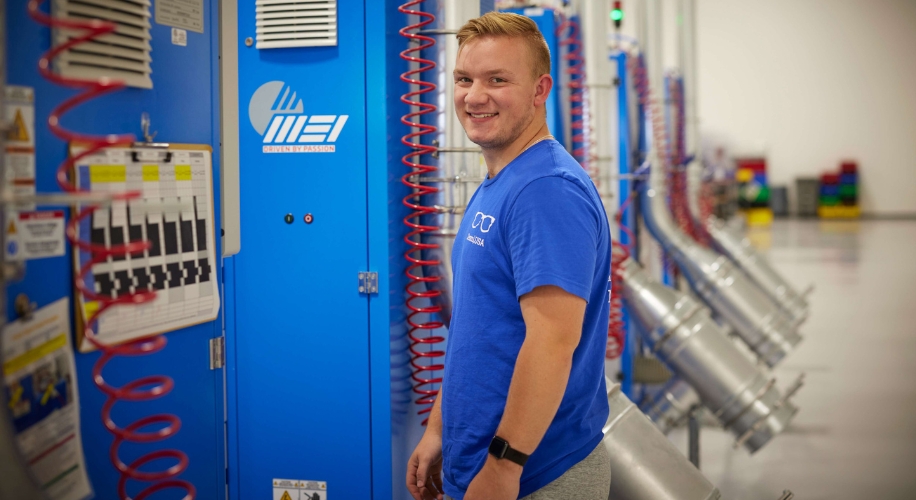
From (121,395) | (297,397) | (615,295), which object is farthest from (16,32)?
(615,295)

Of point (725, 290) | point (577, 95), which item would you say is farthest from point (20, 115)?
point (725, 290)

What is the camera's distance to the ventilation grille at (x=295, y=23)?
98.9 inches

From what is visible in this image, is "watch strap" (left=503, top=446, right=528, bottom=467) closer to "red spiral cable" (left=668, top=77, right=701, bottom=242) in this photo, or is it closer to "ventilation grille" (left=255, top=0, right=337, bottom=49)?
"ventilation grille" (left=255, top=0, right=337, bottom=49)

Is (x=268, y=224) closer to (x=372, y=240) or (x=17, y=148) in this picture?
(x=372, y=240)

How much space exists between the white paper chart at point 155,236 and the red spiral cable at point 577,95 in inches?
96.2

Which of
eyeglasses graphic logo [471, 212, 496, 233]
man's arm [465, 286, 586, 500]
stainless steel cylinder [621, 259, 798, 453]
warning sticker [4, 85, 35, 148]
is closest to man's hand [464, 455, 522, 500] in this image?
man's arm [465, 286, 586, 500]

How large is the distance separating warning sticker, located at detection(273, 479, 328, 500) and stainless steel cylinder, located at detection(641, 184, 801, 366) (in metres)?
3.36

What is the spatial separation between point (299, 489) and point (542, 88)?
5.56ft

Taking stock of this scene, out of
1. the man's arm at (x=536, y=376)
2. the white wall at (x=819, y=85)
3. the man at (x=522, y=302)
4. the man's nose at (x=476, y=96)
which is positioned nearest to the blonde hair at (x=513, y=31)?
the man at (x=522, y=302)

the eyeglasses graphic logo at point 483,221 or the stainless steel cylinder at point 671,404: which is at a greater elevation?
the eyeglasses graphic logo at point 483,221

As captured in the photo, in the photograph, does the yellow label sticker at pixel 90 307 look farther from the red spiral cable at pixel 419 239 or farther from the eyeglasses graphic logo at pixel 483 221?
the red spiral cable at pixel 419 239

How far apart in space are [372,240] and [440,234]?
9.1 inches

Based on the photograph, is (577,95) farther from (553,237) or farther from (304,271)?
(553,237)

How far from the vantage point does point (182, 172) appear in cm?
169
